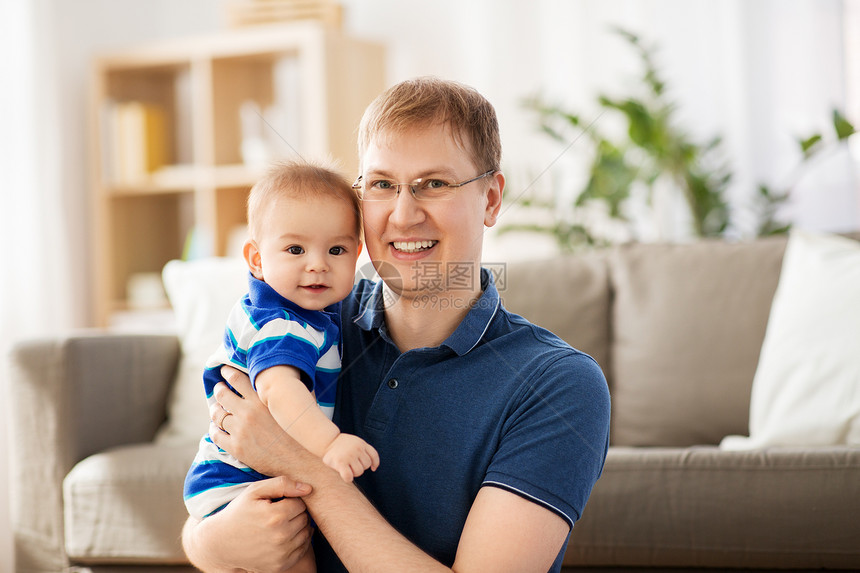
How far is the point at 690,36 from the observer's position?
2916mm

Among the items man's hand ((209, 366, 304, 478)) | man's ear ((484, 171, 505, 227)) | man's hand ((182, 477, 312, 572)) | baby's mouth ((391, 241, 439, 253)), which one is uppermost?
man's ear ((484, 171, 505, 227))

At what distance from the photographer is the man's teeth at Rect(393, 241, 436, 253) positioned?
1.01 meters

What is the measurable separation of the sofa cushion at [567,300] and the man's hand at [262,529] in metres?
1.14

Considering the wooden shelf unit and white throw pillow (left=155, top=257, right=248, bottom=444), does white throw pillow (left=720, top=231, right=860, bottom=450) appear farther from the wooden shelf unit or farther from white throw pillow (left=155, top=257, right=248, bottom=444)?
the wooden shelf unit

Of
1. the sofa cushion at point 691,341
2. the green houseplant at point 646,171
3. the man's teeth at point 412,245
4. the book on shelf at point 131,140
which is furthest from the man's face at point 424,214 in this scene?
the book on shelf at point 131,140

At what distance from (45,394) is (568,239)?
1551 mm

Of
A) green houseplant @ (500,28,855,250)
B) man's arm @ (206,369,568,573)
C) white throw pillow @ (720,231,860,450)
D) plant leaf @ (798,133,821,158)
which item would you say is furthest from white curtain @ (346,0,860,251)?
man's arm @ (206,369,568,573)

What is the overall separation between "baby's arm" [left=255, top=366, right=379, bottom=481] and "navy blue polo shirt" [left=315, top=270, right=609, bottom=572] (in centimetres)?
11

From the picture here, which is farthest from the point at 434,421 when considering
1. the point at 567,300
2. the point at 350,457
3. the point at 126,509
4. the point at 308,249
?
the point at 567,300

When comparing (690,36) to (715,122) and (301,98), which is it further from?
(301,98)

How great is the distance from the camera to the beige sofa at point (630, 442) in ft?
4.92

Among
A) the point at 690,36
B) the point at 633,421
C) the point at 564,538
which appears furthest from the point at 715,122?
the point at 564,538

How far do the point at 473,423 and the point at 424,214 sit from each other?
255 millimetres

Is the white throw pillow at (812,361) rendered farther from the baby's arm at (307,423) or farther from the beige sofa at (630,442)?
the baby's arm at (307,423)
